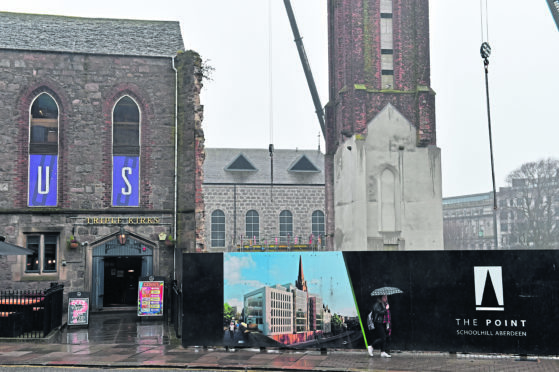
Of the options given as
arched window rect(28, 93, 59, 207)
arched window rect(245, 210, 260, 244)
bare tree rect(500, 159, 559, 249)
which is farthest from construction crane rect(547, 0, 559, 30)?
bare tree rect(500, 159, 559, 249)

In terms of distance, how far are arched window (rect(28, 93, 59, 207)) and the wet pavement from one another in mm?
7744

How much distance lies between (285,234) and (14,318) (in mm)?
35958

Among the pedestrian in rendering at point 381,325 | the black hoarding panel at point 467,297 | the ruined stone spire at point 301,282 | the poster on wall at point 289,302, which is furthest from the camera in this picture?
the ruined stone spire at point 301,282

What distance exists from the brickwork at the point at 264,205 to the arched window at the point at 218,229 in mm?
328

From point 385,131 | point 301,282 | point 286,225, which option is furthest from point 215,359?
point 286,225

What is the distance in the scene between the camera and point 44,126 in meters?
21.3

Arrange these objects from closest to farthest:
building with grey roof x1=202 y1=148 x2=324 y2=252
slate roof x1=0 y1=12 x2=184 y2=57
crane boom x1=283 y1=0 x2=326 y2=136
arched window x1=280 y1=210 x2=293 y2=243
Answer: slate roof x1=0 y1=12 x2=184 y2=57 < crane boom x1=283 y1=0 x2=326 y2=136 < building with grey roof x1=202 y1=148 x2=324 y2=252 < arched window x1=280 y1=210 x2=293 y2=243

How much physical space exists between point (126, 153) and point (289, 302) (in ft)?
38.9

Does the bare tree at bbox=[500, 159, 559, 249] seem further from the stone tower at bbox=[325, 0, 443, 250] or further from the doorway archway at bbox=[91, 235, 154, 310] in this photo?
the doorway archway at bbox=[91, 235, 154, 310]

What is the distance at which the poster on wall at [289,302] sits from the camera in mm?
11875

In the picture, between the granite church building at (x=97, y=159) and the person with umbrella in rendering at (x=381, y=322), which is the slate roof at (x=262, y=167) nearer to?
the granite church building at (x=97, y=159)

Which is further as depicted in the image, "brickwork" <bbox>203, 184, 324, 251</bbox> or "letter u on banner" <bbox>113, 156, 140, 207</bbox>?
"brickwork" <bbox>203, 184, 324, 251</bbox>

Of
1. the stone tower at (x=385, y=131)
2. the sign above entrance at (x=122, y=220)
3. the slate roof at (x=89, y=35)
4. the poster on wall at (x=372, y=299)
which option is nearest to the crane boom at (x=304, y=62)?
the stone tower at (x=385, y=131)

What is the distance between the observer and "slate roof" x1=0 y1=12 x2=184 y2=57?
71.1 feet
